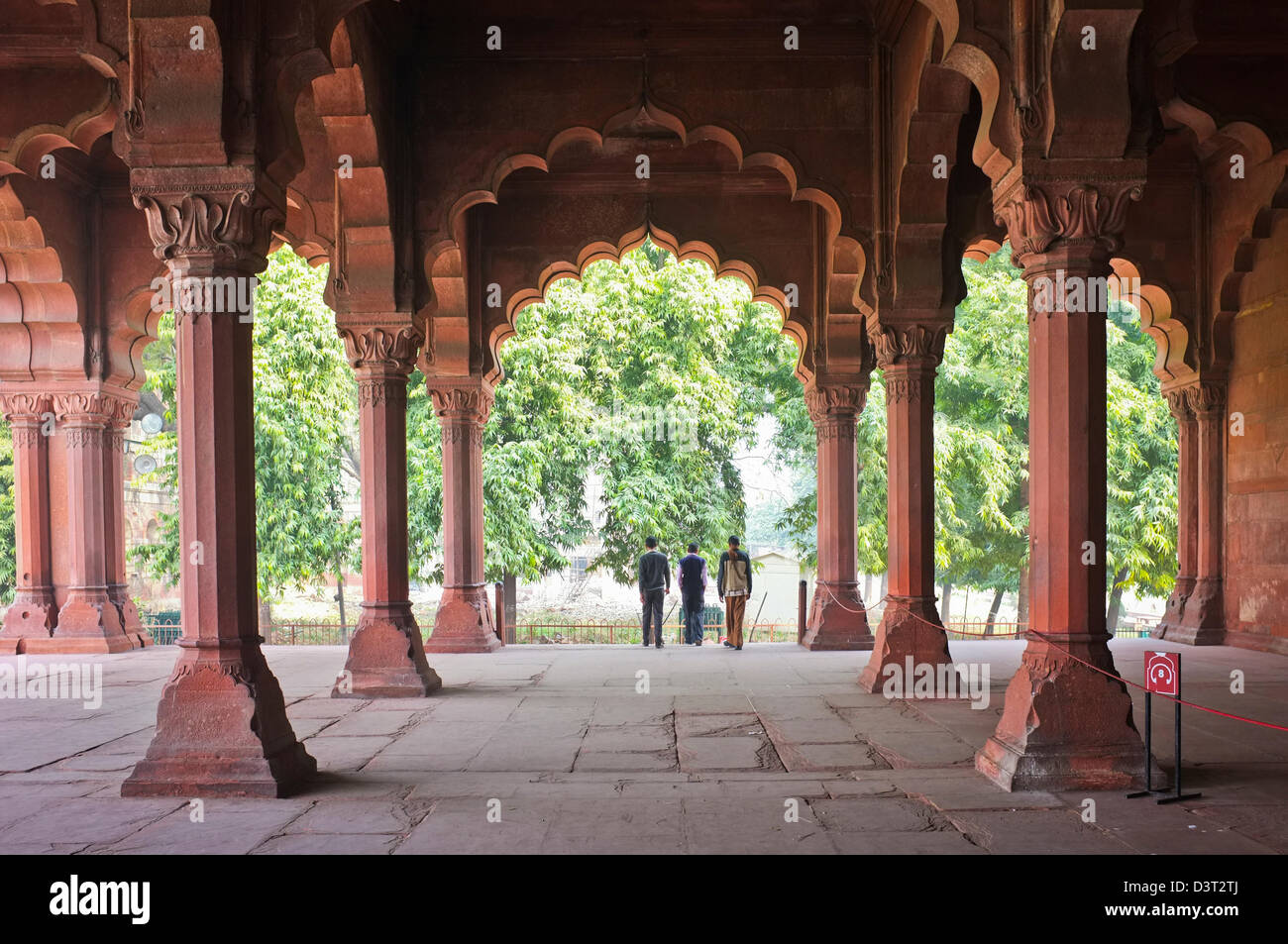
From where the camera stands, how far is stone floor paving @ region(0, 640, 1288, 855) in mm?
5023

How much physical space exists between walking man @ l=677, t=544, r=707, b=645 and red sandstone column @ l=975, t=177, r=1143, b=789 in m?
9.64

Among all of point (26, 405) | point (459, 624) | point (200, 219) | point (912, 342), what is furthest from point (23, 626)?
point (912, 342)

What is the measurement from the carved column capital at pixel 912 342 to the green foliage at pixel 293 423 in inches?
492

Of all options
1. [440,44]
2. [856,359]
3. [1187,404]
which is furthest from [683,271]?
[440,44]

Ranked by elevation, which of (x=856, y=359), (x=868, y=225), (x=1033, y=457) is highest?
(x=868, y=225)

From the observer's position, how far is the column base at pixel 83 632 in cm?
1384

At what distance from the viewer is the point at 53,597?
559 inches

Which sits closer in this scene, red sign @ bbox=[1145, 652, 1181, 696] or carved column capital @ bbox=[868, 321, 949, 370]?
red sign @ bbox=[1145, 652, 1181, 696]

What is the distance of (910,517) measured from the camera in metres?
9.88

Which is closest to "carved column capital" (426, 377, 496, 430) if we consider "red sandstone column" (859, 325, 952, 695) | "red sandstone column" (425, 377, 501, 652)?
"red sandstone column" (425, 377, 501, 652)

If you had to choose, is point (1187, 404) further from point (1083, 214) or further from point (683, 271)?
point (683, 271)

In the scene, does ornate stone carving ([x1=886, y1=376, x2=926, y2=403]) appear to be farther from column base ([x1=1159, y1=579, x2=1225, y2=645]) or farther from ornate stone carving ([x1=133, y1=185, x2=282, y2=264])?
ornate stone carving ([x1=133, y1=185, x2=282, y2=264])

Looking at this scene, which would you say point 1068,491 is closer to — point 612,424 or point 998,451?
point 612,424

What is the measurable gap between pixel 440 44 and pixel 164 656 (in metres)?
8.69
